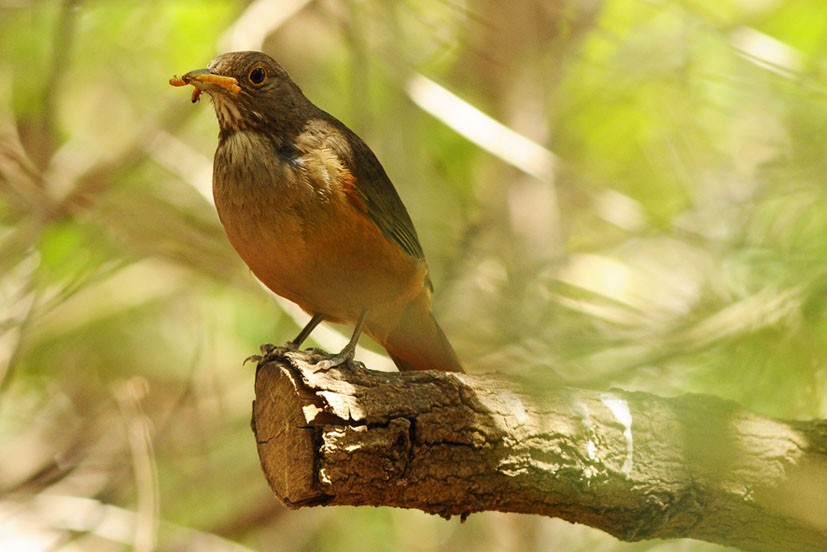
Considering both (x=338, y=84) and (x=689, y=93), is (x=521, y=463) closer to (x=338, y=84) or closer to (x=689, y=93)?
(x=689, y=93)

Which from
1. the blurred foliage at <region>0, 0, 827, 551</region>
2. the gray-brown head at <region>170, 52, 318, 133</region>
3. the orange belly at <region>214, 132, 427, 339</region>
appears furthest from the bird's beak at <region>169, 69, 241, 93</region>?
the blurred foliage at <region>0, 0, 827, 551</region>

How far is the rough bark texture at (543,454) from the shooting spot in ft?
9.68

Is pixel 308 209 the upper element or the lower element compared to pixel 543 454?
upper

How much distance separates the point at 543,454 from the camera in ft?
10.5

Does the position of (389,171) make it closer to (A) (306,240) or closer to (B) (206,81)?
(B) (206,81)

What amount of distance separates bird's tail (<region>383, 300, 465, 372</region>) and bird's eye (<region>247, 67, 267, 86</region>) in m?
1.15

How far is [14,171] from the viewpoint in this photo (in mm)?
5566

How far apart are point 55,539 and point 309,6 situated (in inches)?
Answer: 140

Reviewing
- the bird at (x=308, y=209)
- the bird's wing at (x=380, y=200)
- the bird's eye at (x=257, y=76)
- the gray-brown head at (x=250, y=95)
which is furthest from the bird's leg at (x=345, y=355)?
the bird's eye at (x=257, y=76)

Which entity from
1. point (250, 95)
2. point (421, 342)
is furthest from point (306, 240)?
point (421, 342)

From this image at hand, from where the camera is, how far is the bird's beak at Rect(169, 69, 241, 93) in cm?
398

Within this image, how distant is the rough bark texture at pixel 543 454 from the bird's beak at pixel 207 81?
1.29 metres

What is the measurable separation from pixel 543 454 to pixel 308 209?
1.29 meters

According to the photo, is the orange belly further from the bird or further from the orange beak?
the orange beak
